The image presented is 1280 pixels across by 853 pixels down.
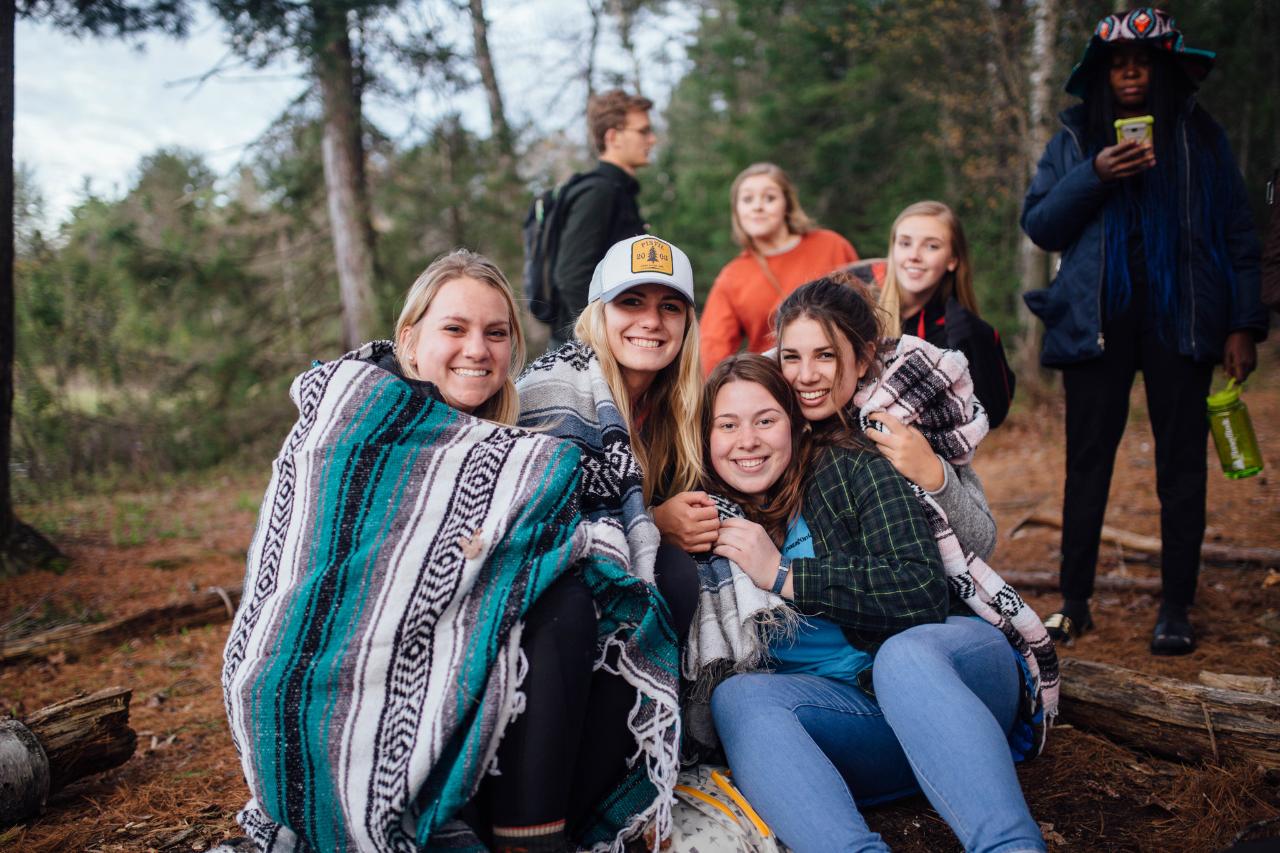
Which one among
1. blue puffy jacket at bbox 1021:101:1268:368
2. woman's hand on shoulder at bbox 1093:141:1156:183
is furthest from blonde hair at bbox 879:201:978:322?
woman's hand on shoulder at bbox 1093:141:1156:183

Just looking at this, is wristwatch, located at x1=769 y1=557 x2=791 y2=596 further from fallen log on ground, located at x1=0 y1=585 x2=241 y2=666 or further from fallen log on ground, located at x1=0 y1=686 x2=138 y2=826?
fallen log on ground, located at x1=0 y1=585 x2=241 y2=666

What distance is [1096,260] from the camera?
3.38 meters

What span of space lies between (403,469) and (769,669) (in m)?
1.16

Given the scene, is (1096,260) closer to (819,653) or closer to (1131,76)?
(1131,76)

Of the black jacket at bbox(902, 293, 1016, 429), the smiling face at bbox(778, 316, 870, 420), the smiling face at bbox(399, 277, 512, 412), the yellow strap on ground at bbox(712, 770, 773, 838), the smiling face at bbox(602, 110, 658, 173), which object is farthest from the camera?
the smiling face at bbox(602, 110, 658, 173)

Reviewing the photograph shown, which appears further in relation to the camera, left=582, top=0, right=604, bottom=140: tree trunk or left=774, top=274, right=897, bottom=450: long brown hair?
left=582, top=0, right=604, bottom=140: tree trunk

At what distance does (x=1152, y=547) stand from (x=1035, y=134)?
483cm

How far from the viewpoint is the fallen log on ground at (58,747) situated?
89.9 inches

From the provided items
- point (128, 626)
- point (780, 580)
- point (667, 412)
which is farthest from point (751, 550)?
point (128, 626)

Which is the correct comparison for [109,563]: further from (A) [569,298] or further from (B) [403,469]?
(B) [403,469]

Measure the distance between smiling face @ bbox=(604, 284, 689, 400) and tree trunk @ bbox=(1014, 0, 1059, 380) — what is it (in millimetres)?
5406

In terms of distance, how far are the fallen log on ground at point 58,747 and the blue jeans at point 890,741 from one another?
1880 mm

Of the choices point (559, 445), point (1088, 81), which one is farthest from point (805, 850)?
point (1088, 81)

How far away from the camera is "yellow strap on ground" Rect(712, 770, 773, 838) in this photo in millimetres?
2008
